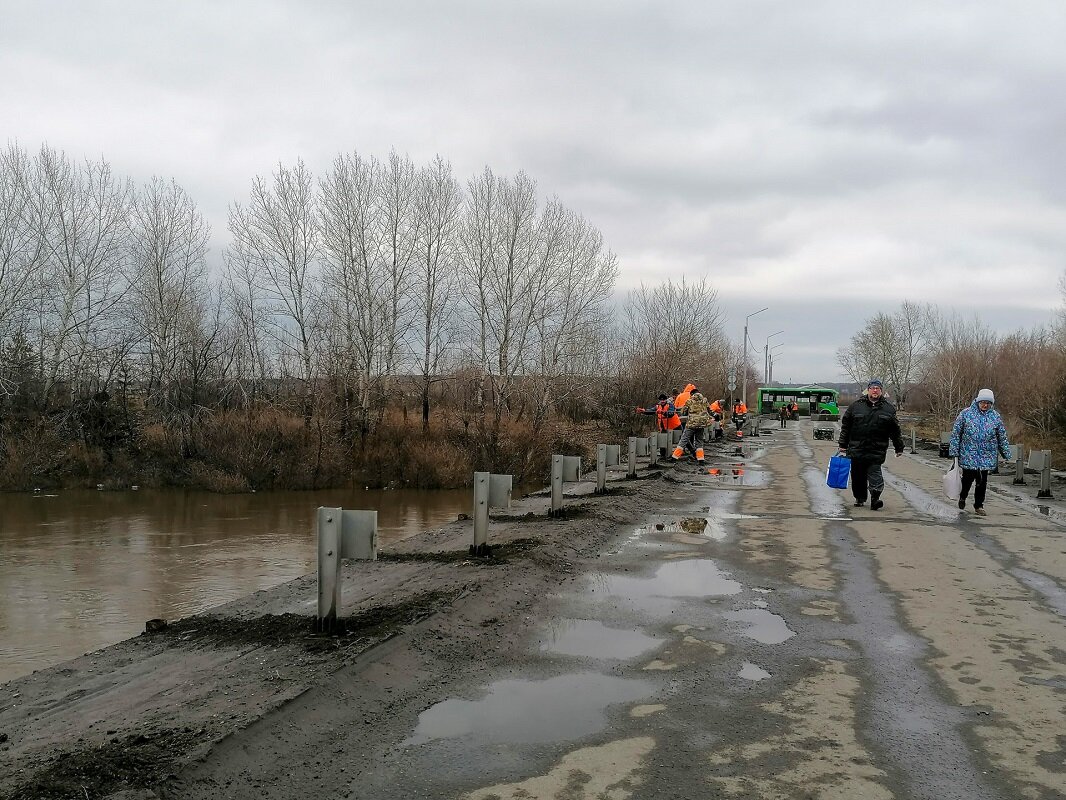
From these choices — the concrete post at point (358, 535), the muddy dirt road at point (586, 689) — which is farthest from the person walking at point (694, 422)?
the concrete post at point (358, 535)

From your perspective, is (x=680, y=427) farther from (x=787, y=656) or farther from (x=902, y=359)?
(x=902, y=359)

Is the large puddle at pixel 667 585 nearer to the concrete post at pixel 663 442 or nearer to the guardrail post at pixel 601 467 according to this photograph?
the guardrail post at pixel 601 467

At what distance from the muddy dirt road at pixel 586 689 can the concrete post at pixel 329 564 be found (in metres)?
0.22

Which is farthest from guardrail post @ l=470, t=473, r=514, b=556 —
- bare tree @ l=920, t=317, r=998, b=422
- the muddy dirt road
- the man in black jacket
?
bare tree @ l=920, t=317, r=998, b=422

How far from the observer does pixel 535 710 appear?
4.71 metres

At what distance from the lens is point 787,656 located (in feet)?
18.5

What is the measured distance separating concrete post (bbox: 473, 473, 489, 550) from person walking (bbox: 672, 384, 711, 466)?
12.3 metres

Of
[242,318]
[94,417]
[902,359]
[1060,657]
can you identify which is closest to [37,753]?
[1060,657]

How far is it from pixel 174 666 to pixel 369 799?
2.43 metres

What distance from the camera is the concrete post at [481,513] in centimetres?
880

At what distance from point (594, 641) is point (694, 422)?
49.5 feet

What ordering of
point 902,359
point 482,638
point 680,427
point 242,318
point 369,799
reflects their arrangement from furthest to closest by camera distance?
point 902,359
point 242,318
point 680,427
point 482,638
point 369,799

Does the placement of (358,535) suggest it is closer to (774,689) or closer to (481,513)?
(774,689)

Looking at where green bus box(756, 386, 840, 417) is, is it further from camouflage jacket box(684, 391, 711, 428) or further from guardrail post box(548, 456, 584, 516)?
guardrail post box(548, 456, 584, 516)
